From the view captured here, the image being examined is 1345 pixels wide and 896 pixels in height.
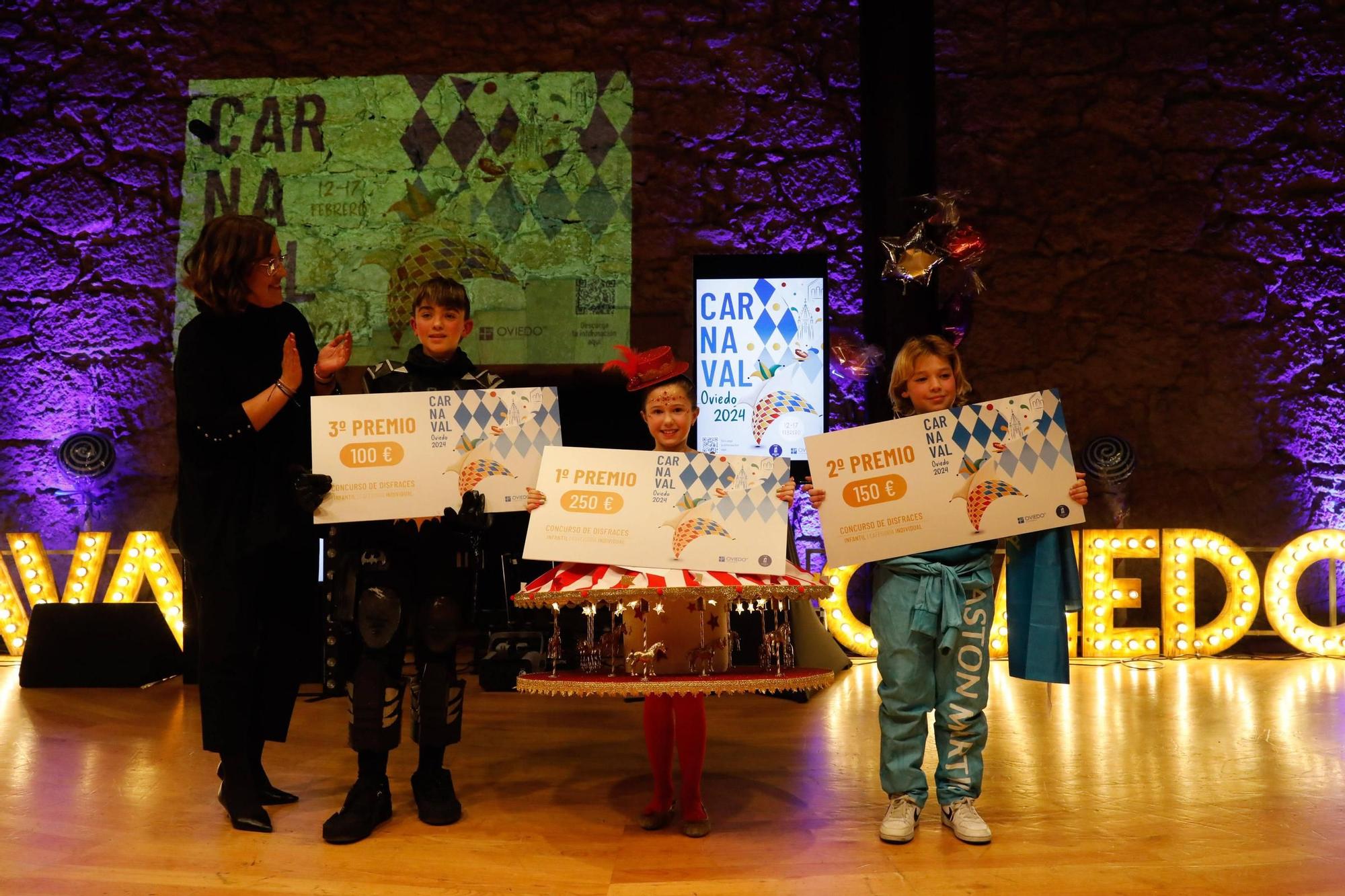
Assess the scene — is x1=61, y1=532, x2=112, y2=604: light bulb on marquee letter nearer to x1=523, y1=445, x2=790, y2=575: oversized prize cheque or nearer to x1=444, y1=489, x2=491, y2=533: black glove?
x1=444, y1=489, x2=491, y2=533: black glove

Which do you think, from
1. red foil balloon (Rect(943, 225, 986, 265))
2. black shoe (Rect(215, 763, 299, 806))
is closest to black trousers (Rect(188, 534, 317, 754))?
black shoe (Rect(215, 763, 299, 806))

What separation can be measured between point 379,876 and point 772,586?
1153 millimetres

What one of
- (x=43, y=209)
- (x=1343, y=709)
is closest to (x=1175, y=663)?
(x=1343, y=709)

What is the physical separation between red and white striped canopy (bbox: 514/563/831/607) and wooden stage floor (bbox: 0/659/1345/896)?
614 millimetres

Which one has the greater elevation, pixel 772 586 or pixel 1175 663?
pixel 772 586

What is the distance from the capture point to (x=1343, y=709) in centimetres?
401

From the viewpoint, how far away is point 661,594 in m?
2.51

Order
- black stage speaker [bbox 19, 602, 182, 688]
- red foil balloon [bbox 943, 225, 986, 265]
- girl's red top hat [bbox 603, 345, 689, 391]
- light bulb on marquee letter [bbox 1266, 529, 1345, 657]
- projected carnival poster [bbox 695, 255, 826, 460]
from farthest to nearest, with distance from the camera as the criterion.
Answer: projected carnival poster [bbox 695, 255, 826, 460], light bulb on marquee letter [bbox 1266, 529, 1345, 657], black stage speaker [bbox 19, 602, 182, 688], red foil balloon [bbox 943, 225, 986, 265], girl's red top hat [bbox 603, 345, 689, 391]

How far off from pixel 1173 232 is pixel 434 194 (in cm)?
422

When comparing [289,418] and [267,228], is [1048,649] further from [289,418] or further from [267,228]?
[267,228]

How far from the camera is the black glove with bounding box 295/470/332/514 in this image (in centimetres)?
263

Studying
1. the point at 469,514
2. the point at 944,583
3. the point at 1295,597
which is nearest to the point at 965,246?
the point at 944,583

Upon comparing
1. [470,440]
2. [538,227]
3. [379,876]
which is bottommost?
[379,876]

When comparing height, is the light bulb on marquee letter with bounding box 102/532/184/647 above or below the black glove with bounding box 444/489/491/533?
below
